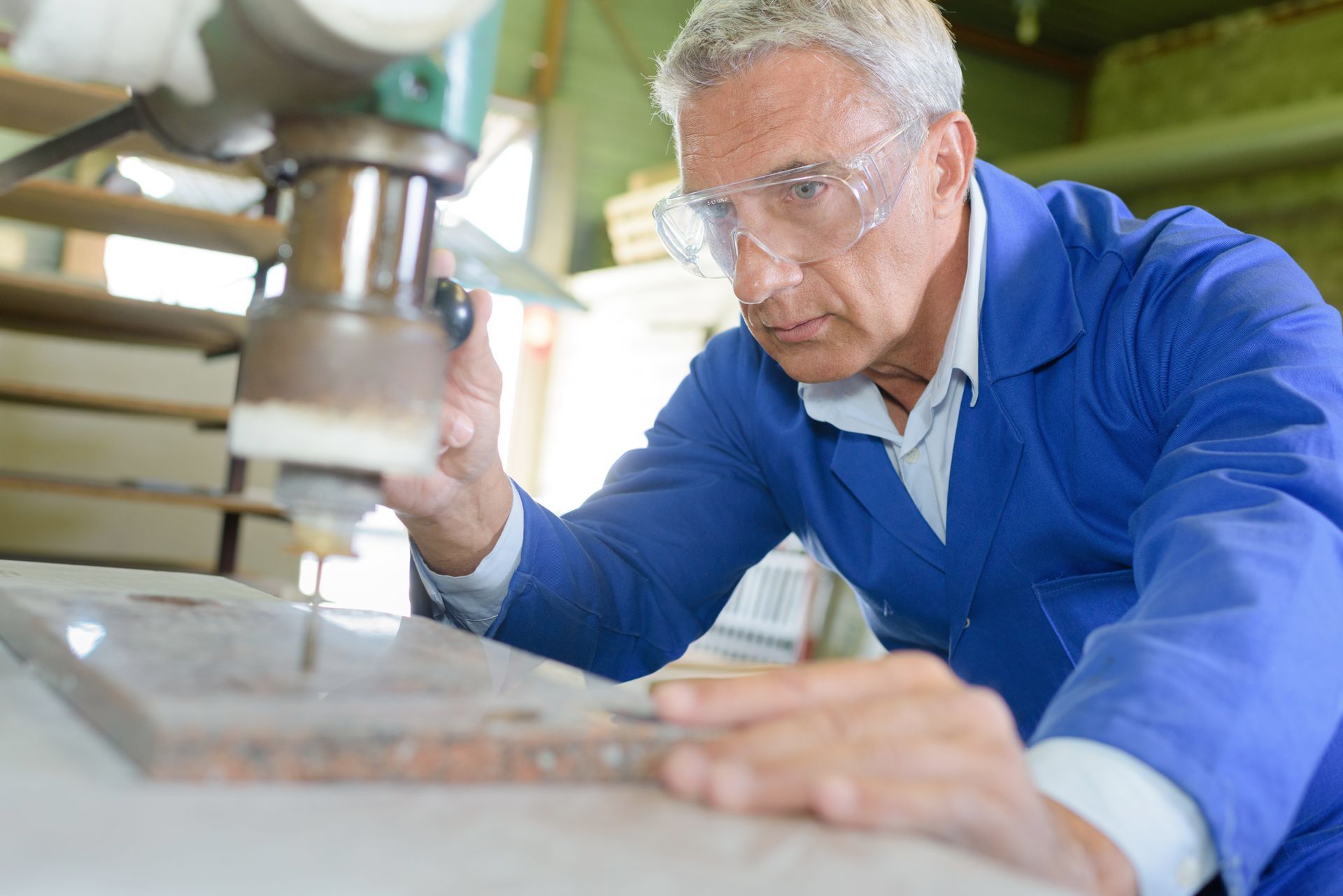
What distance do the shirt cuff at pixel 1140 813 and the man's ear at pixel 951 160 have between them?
102cm

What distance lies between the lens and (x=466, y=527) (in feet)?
4.58

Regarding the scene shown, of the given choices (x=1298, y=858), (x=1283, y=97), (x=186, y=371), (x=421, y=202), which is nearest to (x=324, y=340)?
(x=421, y=202)

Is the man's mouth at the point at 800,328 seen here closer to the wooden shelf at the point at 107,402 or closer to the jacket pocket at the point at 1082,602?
the jacket pocket at the point at 1082,602

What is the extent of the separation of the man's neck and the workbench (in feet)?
3.71

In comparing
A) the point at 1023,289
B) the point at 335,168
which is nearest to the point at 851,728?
the point at 335,168

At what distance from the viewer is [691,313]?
702 centimetres

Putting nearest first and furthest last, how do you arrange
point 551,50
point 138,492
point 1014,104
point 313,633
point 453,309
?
point 313,633, point 453,309, point 138,492, point 551,50, point 1014,104

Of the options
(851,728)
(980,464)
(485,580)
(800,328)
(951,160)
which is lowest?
(485,580)

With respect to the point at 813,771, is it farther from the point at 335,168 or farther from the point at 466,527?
the point at 466,527

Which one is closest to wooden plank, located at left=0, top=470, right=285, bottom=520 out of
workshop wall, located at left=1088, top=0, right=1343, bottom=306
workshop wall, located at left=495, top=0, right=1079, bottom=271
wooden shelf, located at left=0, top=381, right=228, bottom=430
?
wooden shelf, located at left=0, top=381, right=228, bottom=430

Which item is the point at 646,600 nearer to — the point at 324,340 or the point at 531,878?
the point at 324,340

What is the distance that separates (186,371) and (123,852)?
3.85 meters

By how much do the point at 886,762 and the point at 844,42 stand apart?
42.6 inches

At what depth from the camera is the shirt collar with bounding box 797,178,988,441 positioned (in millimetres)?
1469
